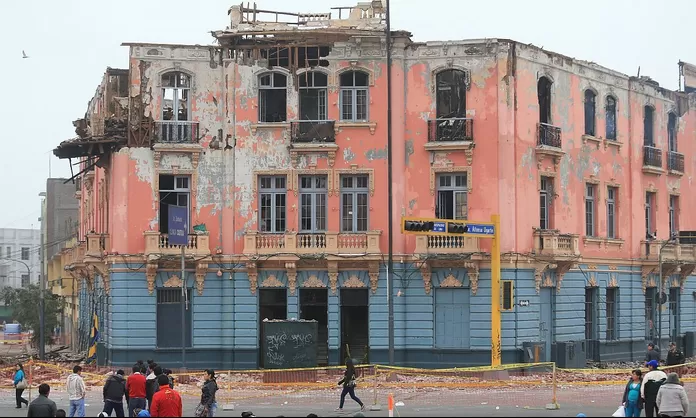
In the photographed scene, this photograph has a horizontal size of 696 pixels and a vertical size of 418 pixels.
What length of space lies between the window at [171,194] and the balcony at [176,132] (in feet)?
4.55

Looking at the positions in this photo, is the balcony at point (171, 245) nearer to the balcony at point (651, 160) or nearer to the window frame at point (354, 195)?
the window frame at point (354, 195)

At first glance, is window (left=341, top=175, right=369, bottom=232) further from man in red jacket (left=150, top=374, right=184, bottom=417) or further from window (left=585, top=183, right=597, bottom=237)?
man in red jacket (left=150, top=374, right=184, bottom=417)

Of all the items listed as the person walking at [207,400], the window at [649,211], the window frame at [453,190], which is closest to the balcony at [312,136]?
the window frame at [453,190]

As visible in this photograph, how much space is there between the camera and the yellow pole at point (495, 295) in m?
43.5

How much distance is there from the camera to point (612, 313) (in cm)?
5666

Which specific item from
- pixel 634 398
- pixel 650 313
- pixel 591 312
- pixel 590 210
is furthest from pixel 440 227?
pixel 650 313

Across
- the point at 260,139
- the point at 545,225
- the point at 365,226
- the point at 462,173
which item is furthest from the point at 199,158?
Result: the point at 545,225

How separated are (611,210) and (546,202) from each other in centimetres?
601

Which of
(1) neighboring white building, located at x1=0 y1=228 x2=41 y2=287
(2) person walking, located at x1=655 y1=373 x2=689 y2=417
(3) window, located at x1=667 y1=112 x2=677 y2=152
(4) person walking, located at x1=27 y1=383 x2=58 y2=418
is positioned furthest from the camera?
(1) neighboring white building, located at x1=0 y1=228 x2=41 y2=287

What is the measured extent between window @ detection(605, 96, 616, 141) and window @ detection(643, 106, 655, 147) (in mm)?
2921

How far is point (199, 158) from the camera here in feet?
165

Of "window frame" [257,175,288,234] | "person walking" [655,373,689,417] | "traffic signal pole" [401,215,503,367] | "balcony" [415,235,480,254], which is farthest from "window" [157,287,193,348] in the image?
"person walking" [655,373,689,417]

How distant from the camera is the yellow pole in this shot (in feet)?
143

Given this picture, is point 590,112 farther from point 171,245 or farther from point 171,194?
point 171,245
